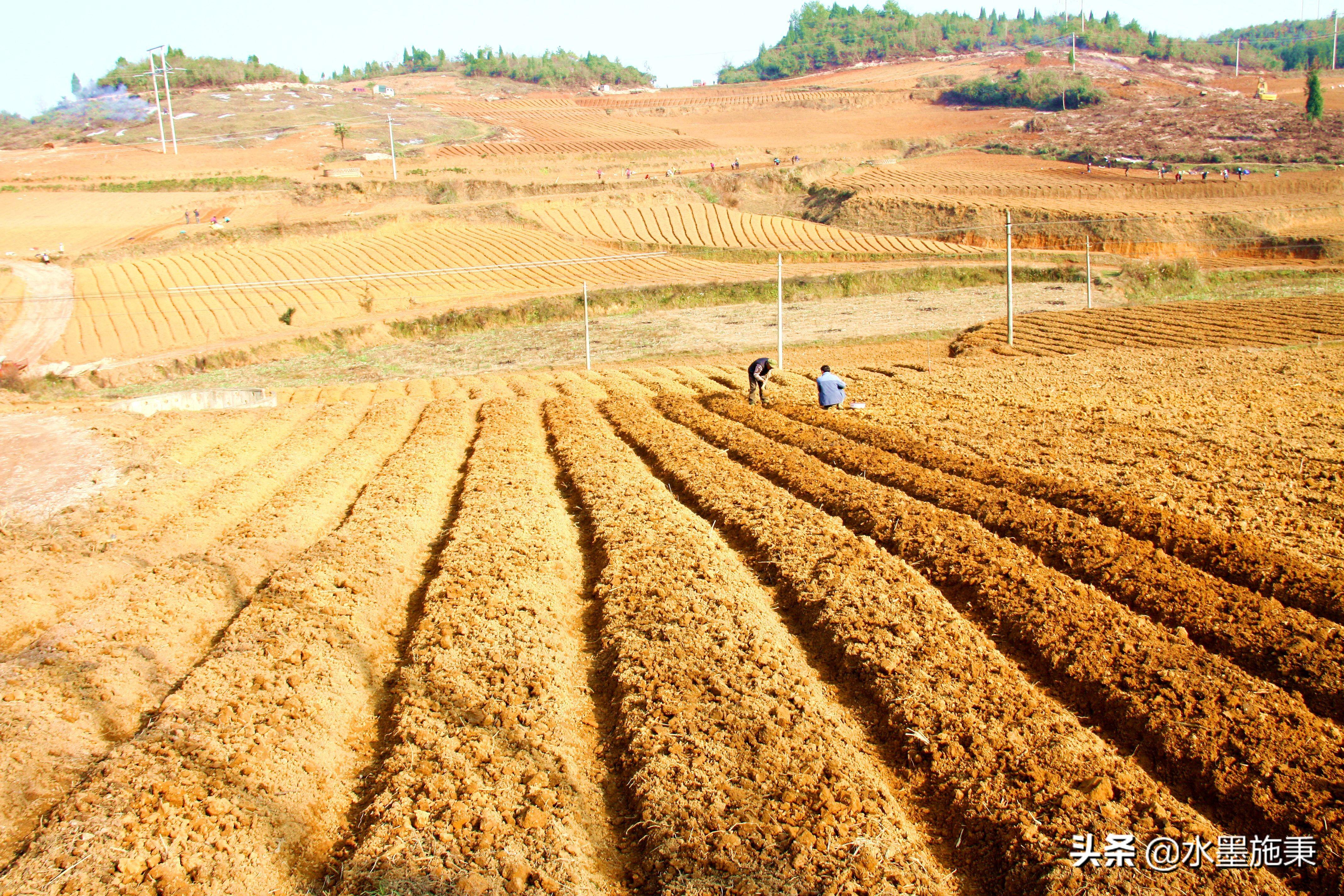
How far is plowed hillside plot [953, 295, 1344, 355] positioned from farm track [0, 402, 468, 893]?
19.5 meters

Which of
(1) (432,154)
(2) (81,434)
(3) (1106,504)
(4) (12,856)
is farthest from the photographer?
(1) (432,154)

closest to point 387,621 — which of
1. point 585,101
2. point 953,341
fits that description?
point 953,341

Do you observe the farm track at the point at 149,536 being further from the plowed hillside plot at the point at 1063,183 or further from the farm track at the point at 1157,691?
the plowed hillside plot at the point at 1063,183

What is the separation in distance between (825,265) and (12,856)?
39.2 meters

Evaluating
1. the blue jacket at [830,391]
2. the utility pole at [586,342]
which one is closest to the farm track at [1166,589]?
the blue jacket at [830,391]

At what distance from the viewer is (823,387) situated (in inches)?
597

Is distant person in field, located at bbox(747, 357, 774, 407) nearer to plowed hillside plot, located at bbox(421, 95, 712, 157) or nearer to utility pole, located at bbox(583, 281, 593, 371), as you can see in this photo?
utility pole, located at bbox(583, 281, 593, 371)

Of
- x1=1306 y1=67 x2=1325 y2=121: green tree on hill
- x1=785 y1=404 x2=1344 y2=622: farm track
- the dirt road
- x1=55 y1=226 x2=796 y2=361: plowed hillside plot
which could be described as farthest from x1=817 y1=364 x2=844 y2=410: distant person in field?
x1=1306 y1=67 x2=1325 y2=121: green tree on hill

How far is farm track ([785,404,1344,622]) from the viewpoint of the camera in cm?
645

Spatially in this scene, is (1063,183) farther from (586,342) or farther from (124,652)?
(124,652)

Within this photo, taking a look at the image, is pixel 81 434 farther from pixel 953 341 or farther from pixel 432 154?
pixel 432 154

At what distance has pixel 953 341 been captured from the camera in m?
26.1

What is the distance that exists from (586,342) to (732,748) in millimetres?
19434

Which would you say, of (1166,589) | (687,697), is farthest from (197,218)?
(1166,589)
